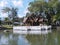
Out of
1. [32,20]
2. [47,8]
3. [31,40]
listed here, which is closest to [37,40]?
[31,40]

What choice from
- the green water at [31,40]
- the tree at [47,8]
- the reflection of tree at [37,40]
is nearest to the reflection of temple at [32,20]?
the tree at [47,8]

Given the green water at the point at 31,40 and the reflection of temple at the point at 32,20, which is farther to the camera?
the reflection of temple at the point at 32,20

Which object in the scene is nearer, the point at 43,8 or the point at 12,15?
the point at 43,8

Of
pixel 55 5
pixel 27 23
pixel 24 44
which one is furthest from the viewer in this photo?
pixel 55 5

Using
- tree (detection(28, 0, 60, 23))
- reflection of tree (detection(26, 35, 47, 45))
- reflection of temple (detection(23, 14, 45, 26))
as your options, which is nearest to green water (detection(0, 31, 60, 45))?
reflection of tree (detection(26, 35, 47, 45))

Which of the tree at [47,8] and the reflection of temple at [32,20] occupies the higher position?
the tree at [47,8]

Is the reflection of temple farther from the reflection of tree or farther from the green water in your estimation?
the reflection of tree

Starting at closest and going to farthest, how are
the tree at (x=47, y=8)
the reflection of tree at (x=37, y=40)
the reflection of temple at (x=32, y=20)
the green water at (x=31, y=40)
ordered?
the green water at (x=31, y=40) < the reflection of tree at (x=37, y=40) < the reflection of temple at (x=32, y=20) < the tree at (x=47, y=8)

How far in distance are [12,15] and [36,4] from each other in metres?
12.5

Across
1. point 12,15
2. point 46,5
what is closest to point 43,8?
point 46,5

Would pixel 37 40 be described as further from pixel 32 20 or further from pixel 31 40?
pixel 32 20

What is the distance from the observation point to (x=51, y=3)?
4200cm

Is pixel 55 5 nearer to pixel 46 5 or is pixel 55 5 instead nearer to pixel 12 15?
pixel 46 5

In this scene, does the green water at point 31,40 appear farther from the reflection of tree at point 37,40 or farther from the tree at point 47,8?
the tree at point 47,8
